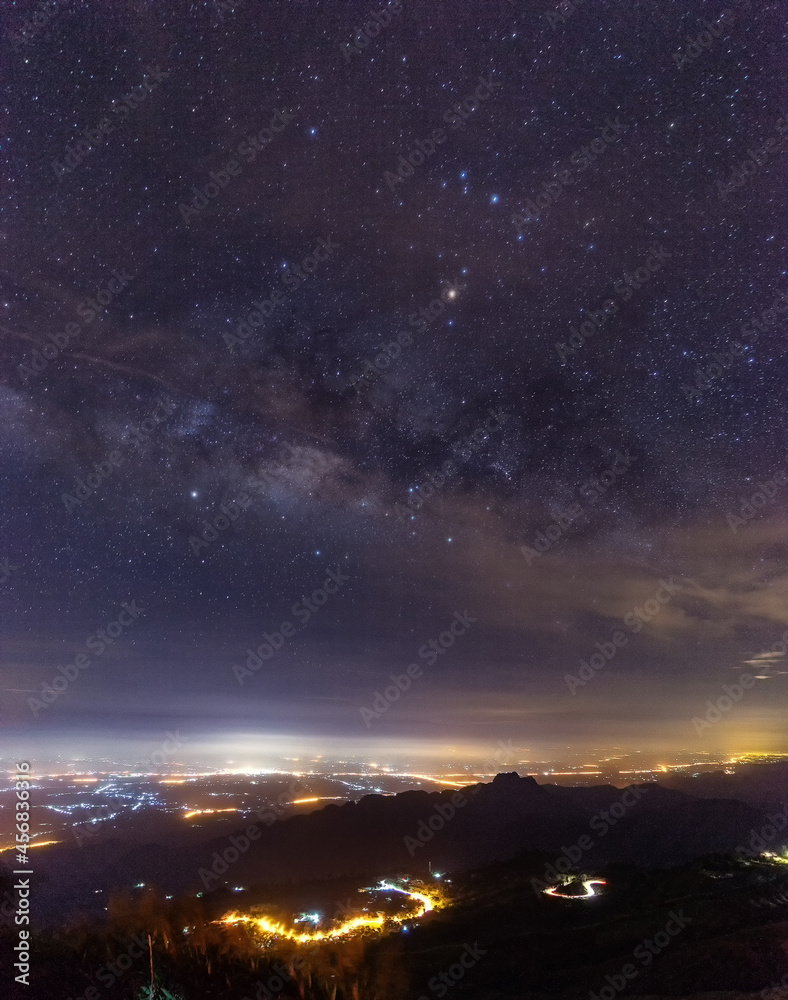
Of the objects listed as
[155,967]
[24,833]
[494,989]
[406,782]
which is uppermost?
[24,833]

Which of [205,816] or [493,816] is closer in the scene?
[493,816]

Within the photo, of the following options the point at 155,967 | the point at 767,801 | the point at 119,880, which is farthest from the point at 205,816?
the point at 155,967

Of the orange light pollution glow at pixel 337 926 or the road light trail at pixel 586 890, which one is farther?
the road light trail at pixel 586 890

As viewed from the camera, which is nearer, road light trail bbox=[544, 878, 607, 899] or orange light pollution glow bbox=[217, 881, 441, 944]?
orange light pollution glow bbox=[217, 881, 441, 944]

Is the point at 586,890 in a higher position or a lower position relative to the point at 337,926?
higher

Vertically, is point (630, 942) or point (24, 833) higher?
point (24, 833)

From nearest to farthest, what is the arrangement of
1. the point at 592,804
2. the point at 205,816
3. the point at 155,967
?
the point at 155,967
the point at 592,804
the point at 205,816

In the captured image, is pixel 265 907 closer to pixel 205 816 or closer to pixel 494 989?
pixel 494 989

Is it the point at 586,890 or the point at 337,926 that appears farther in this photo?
the point at 586,890
